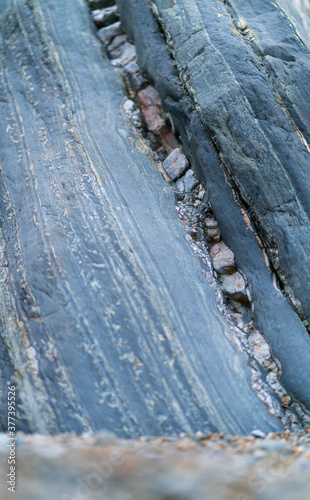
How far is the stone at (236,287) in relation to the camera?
2748mm

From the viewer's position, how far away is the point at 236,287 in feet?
9.11

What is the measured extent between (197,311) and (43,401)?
1118 millimetres

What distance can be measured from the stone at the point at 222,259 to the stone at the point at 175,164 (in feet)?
2.49

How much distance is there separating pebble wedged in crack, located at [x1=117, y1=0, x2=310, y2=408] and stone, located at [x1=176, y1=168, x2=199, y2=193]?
0.07 metres

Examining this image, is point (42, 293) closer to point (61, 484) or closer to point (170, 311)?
point (170, 311)

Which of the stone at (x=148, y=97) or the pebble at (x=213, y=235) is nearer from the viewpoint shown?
the pebble at (x=213, y=235)

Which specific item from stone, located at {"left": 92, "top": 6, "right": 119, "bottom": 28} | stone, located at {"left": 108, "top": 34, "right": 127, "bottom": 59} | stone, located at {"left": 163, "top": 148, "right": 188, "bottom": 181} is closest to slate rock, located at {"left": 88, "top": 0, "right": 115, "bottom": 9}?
stone, located at {"left": 92, "top": 6, "right": 119, "bottom": 28}

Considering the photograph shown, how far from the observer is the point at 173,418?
2.22 metres

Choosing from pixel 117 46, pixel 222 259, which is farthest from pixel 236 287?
pixel 117 46

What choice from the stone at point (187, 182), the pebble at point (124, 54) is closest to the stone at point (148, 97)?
the pebble at point (124, 54)

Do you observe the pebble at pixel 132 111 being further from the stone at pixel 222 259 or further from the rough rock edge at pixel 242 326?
the stone at pixel 222 259

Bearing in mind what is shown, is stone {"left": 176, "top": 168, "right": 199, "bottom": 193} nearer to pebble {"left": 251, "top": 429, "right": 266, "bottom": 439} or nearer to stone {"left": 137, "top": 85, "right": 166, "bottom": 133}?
stone {"left": 137, "top": 85, "right": 166, "bottom": 133}

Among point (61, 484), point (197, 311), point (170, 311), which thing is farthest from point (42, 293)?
point (61, 484)

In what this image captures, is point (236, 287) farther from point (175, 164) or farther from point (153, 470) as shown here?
point (153, 470)
